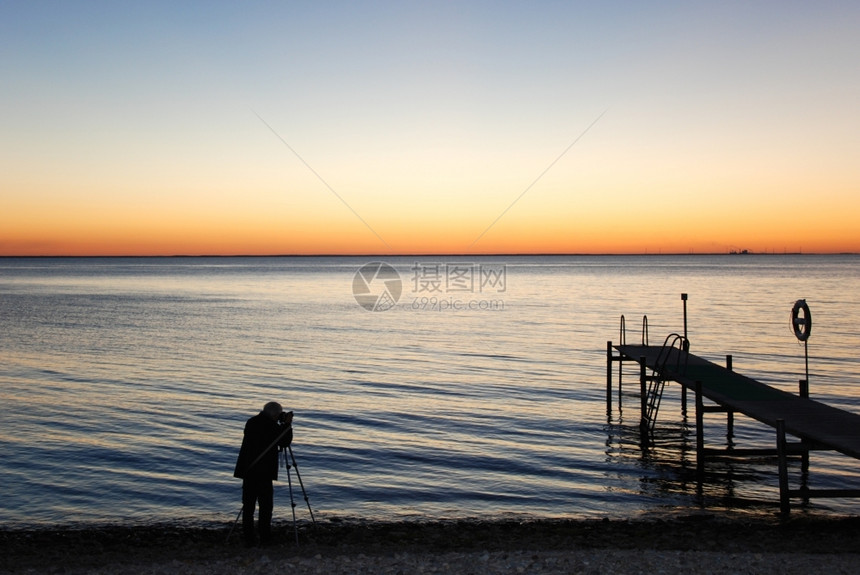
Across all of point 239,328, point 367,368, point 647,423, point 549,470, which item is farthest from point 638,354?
point 239,328

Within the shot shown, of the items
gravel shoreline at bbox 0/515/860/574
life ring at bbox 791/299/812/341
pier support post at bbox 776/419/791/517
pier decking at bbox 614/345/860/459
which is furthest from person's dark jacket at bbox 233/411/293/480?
life ring at bbox 791/299/812/341

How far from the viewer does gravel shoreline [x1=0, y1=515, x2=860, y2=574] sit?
32.2 feet

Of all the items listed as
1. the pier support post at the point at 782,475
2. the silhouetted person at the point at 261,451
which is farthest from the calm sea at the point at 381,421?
the silhouetted person at the point at 261,451

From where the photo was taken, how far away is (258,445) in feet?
34.7

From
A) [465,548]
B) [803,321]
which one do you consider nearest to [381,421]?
[465,548]

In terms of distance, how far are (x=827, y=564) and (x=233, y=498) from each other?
34.3 ft

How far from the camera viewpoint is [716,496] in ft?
49.4

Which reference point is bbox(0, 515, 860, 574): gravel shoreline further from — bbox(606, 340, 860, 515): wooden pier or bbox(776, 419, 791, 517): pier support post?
bbox(606, 340, 860, 515): wooden pier

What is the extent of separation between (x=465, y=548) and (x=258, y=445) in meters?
3.62

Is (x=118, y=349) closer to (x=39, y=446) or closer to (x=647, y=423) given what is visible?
(x=39, y=446)

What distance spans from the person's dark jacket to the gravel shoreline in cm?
122

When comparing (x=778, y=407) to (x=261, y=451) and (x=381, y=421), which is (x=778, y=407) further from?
(x=261, y=451)

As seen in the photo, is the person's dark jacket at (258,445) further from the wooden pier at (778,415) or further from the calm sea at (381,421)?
the wooden pier at (778,415)

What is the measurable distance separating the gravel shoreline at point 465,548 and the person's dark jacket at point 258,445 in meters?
1.22
